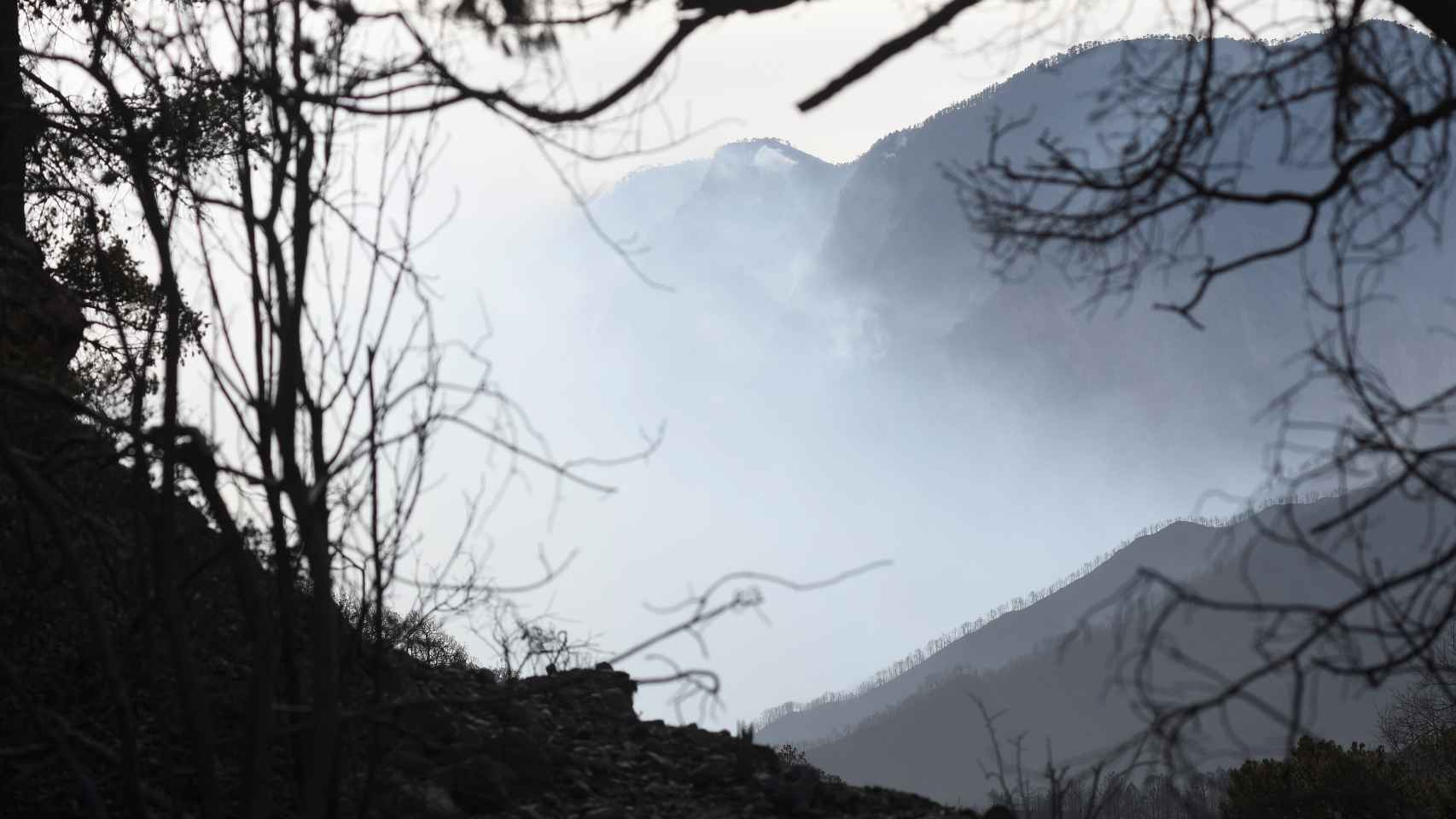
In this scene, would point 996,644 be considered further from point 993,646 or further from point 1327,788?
point 1327,788

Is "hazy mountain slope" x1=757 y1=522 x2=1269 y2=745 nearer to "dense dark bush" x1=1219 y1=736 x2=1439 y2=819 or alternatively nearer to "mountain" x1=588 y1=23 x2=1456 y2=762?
"mountain" x1=588 y1=23 x2=1456 y2=762

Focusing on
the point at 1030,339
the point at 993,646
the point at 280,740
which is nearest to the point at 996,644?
the point at 993,646

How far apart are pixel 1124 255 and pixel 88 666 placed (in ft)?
16.7

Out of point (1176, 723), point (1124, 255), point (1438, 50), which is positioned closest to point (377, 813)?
point (1176, 723)

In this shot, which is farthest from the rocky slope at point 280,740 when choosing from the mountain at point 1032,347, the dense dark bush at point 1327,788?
the mountain at point 1032,347

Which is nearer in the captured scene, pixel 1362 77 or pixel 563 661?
pixel 1362 77

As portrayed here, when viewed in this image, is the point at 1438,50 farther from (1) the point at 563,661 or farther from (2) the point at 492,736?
(1) the point at 563,661

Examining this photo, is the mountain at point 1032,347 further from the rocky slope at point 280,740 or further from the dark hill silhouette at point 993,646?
the rocky slope at point 280,740

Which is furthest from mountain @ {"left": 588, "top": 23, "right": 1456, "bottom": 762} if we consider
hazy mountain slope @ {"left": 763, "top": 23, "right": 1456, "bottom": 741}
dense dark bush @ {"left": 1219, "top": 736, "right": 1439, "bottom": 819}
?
dense dark bush @ {"left": 1219, "top": 736, "right": 1439, "bottom": 819}

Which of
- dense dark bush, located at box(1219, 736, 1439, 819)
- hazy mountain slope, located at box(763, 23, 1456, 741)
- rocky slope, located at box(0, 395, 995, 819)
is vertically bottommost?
dense dark bush, located at box(1219, 736, 1439, 819)

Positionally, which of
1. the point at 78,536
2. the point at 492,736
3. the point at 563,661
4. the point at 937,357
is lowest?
the point at 492,736

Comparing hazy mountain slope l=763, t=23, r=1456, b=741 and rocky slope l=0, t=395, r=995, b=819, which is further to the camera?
hazy mountain slope l=763, t=23, r=1456, b=741

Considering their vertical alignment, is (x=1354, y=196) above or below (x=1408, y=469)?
above

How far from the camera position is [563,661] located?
730cm
